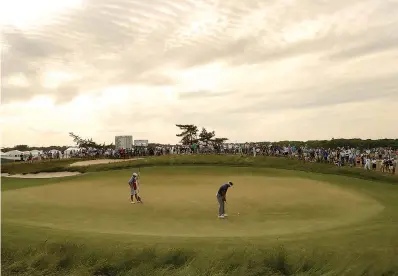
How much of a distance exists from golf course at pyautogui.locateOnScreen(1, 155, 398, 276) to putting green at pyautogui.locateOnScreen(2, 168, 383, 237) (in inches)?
2.4

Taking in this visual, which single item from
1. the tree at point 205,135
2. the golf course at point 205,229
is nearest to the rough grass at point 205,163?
the golf course at point 205,229

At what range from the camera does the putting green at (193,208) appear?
731 inches

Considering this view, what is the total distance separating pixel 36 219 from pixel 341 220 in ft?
50.4

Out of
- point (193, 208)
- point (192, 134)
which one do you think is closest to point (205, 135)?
point (192, 134)

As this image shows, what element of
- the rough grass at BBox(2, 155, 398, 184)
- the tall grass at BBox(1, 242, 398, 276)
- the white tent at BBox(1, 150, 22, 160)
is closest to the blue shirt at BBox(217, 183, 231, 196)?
the tall grass at BBox(1, 242, 398, 276)

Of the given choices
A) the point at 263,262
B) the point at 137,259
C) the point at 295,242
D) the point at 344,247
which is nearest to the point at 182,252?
the point at 137,259

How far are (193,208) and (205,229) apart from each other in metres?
5.22

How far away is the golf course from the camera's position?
13.8m

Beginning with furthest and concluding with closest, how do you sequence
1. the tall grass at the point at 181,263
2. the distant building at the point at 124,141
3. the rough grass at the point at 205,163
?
the distant building at the point at 124,141
the rough grass at the point at 205,163
the tall grass at the point at 181,263

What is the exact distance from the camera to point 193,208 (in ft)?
76.4

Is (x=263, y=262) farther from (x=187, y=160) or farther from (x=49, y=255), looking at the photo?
(x=187, y=160)

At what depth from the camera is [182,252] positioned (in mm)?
14281

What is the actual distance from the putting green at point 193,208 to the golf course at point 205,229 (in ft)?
0.20

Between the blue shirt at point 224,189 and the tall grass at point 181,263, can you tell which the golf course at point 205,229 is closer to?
the tall grass at point 181,263
